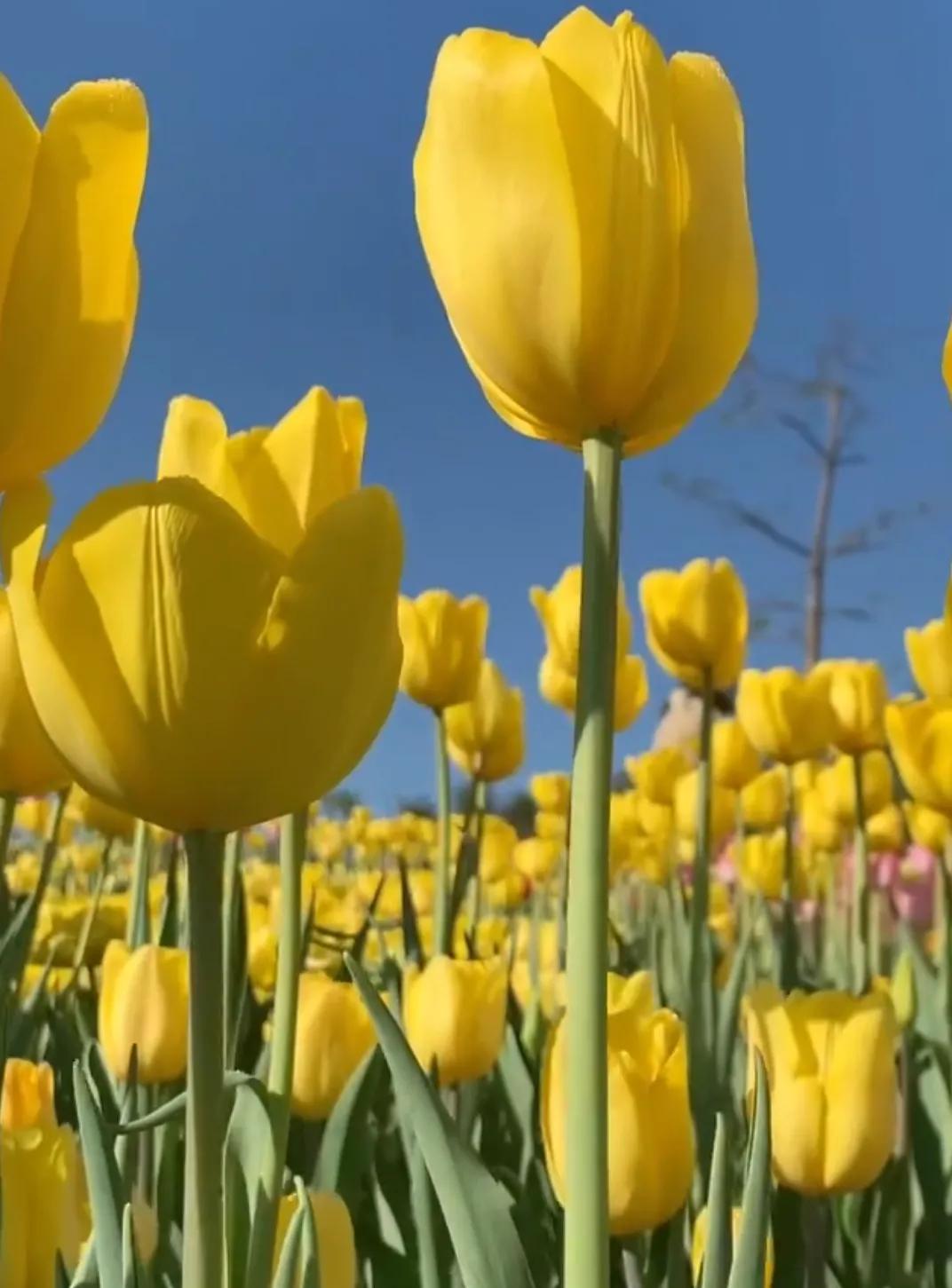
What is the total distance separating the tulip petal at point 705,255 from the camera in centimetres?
36

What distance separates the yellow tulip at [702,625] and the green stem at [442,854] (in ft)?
0.64

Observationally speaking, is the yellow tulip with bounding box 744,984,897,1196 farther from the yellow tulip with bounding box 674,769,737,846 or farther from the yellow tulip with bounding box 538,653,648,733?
the yellow tulip with bounding box 674,769,737,846

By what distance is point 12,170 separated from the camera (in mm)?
341

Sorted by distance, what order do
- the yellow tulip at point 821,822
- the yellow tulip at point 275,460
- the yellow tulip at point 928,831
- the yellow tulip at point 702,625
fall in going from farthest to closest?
the yellow tulip at point 821,822
the yellow tulip at point 928,831
the yellow tulip at point 702,625
the yellow tulip at point 275,460

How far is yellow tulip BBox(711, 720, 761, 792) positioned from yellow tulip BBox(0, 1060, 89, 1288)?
4.56ft

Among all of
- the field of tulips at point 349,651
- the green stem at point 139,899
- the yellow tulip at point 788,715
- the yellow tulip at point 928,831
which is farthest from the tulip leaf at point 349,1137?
the yellow tulip at point 928,831

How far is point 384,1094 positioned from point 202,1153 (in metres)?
0.82

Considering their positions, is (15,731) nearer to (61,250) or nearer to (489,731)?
(61,250)

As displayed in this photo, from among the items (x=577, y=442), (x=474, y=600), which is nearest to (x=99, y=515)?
(x=577, y=442)

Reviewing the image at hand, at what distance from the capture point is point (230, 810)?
31 centimetres

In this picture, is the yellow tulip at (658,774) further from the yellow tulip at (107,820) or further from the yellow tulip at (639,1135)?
the yellow tulip at (639,1135)

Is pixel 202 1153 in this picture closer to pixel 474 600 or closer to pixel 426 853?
pixel 474 600

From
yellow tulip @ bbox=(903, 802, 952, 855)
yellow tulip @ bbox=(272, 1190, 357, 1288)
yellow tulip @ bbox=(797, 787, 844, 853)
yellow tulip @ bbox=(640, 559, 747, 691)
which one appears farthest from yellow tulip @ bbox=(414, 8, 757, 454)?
yellow tulip @ bbox=(797, 787, 844, 853)

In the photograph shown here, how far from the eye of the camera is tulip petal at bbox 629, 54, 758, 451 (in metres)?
0.36
